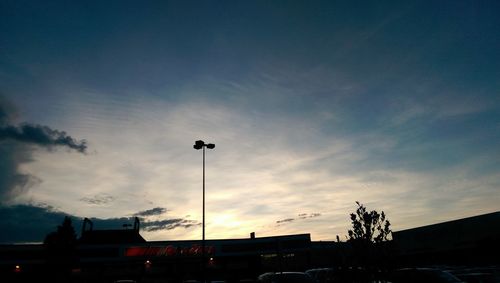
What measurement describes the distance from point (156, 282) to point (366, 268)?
3815cm

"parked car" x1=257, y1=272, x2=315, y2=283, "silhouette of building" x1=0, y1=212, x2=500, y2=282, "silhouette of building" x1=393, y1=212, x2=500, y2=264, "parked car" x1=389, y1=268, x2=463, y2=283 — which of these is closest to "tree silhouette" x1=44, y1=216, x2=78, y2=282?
"silhouette of building" x1=0, y1=212, x2=500, y2=282

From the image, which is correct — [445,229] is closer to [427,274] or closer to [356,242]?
[427,274]

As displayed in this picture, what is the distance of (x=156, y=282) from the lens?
133ft

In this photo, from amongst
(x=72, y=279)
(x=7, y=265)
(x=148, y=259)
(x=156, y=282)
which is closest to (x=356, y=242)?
(x=148, y=259)

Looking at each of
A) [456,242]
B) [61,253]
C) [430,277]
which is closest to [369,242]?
[430,277]

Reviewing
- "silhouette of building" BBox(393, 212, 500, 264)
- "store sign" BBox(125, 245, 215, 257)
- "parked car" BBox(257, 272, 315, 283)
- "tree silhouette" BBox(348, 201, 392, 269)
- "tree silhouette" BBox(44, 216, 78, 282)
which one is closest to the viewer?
"tree silhouette" BBox(348, 201, 392, 269)

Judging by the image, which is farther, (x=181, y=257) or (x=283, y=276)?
(x=181, y=257)

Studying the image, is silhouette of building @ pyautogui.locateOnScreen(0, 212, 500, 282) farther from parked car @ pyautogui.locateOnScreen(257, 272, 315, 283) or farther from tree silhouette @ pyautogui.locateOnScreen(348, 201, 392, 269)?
tree silhouette @ pyautogui.locateOnScreen(348, 201, 392, 269)

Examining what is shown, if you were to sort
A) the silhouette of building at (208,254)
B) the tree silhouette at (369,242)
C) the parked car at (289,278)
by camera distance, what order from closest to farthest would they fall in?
1. the tree silhouette at (369,242)
2. the parked car at (289,278)
3. the silhouette of building at (208,254)

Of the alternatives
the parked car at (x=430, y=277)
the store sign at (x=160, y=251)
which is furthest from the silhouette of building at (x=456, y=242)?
the store sign at (x=160, y=251)

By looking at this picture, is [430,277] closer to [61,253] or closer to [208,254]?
[208,254]

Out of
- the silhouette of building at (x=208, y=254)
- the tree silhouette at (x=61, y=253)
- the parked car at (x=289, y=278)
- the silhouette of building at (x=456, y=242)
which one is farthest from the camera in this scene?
the tree silhouette at (x=61, y=253)

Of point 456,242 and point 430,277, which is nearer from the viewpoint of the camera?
point 430,277

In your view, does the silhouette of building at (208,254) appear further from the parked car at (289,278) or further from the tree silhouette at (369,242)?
the tree silhouette at (369,242)
